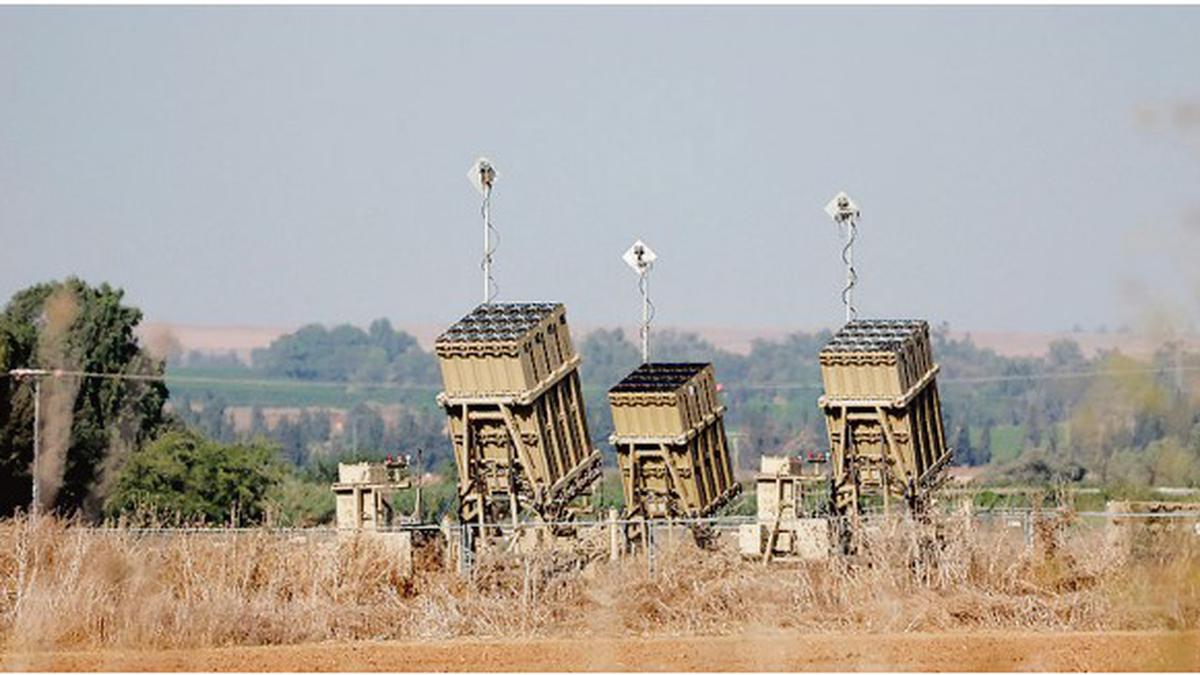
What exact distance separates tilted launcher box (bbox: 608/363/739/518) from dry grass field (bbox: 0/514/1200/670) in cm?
231

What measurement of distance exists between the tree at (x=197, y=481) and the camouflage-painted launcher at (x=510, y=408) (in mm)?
19711

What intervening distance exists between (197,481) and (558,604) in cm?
2766

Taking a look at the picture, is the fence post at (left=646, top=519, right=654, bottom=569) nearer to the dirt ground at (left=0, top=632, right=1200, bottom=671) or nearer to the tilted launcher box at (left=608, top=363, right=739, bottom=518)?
the tilted launcher box at (left=608, top=363, right=739, bottom=518)

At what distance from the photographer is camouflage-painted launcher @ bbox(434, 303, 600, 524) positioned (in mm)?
33562

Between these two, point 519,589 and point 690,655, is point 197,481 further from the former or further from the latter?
point 690,655

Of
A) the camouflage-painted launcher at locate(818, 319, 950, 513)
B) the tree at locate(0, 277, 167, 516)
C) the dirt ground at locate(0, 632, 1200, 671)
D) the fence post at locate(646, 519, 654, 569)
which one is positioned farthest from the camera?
the tree at locate(0, 277, 167, 516)

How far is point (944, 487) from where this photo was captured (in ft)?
120

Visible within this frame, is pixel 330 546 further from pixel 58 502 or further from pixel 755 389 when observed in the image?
pixel 755 389

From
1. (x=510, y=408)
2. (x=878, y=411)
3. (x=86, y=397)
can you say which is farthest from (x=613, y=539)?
(x=86, y=397)

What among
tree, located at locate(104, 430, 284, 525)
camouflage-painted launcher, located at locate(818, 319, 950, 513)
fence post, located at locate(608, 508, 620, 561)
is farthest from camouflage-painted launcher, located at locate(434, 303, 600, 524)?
tree, located at locate(104, 430, 284, 525)

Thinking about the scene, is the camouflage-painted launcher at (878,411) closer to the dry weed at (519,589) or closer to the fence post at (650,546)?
the dry weed at (519,589)

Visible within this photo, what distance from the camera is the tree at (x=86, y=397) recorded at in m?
49.6

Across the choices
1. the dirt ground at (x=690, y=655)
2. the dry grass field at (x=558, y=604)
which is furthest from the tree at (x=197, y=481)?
the dirt ground at (x=690, y=655)

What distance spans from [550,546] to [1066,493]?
7553mm
